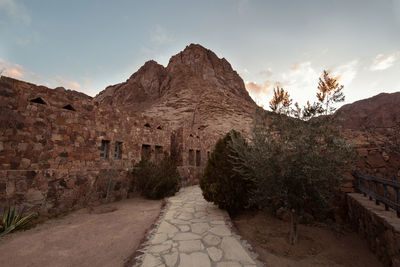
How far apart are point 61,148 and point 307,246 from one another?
8.97m

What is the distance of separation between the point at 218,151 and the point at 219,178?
2.66 feet

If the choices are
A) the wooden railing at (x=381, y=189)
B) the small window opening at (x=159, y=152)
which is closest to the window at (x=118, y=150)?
the small window opening at (x=159, y=152)

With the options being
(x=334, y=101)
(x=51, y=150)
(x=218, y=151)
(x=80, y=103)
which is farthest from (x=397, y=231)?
(x=80, y=103)

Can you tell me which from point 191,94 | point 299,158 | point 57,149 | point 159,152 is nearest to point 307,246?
point 299,158

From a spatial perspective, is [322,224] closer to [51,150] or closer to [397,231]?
[397,231]

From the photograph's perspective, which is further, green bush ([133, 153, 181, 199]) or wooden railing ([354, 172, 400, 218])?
green bush ([133, 153, 181, 199])

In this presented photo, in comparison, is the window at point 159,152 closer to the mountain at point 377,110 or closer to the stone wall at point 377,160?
the stone wall at point 377,160

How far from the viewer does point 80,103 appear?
833 cm

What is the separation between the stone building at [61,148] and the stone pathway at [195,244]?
9.17 ft

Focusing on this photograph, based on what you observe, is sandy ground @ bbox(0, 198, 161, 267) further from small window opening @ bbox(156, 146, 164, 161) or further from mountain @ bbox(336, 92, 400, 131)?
mountain @ bbox(336, 92, 400, 131)

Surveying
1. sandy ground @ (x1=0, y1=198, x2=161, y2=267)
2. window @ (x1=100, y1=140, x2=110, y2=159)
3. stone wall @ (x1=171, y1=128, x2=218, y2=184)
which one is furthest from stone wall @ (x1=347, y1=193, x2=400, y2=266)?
window @ (x1=100, y1=140, x2=110, y2=159)

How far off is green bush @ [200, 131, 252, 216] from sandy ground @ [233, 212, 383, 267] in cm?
54

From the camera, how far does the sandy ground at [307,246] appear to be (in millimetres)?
2893

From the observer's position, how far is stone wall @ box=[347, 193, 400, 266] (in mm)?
2412
